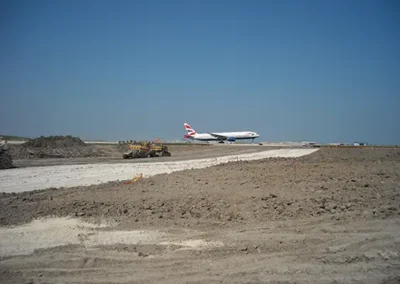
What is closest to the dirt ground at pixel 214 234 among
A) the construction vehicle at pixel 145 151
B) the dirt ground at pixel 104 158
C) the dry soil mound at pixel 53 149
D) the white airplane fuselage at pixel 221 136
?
the dirt ground at pixel 104 158

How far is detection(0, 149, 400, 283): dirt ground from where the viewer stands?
560cm

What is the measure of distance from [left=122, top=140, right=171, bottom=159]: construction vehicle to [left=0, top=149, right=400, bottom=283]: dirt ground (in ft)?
76.7

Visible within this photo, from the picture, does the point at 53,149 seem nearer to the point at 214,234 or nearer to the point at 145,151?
the point at 145,151

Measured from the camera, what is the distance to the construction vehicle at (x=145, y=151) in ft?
113

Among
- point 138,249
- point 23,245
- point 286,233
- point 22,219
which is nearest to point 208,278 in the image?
point 138,249

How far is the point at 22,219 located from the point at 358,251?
7588mm

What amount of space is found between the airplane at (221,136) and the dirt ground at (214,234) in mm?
72249

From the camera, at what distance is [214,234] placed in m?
7.23

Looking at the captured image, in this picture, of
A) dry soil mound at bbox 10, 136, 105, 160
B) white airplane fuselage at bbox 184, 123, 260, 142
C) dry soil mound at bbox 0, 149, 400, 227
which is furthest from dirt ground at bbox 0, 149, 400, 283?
white airplane fuselage at bbox 184, 123, 260, 142

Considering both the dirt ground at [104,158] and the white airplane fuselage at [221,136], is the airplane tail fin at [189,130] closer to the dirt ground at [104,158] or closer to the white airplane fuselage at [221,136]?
the white airplane fuselage at [221,136]

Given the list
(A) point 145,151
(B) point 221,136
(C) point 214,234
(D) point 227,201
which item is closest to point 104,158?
(A) point 145,151

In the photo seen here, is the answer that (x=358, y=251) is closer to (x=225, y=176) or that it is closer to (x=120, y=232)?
(x=120, y=232)

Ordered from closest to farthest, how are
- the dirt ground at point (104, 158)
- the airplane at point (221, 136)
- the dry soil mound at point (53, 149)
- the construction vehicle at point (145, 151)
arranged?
1. the dirt ground at point (104, 158)
2. the construction vehicle at point (145, 151)
3. the dry soil mound at point (53, 149)
4. the airplane at point (221, 136)

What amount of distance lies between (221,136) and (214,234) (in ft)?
261
